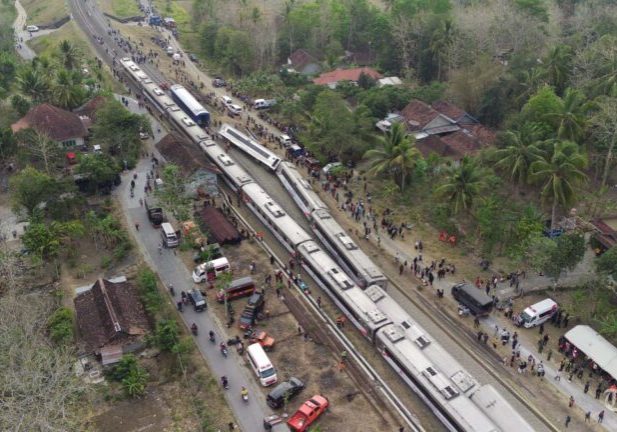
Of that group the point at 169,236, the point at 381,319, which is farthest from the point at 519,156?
the point at 169,236

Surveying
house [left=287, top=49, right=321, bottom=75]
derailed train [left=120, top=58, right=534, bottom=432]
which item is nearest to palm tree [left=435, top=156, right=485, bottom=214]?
derailed train [left=120, top=58, right=534, bottom=432]

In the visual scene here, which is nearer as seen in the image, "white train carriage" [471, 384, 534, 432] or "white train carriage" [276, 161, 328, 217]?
"white train carriage" [471, 384, 534, 432]

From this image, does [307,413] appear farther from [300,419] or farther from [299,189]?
[299,189]

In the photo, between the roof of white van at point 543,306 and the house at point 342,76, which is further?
the house at point 342,76

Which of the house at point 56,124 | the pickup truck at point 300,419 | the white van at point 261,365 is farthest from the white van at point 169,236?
the house at point 56,124

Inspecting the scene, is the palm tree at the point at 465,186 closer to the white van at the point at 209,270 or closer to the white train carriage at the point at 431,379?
the white train carriage at the point at 431,379

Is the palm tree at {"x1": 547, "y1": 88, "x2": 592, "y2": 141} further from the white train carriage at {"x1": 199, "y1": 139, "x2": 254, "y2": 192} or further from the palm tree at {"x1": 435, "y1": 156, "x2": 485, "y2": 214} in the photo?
→ the white train carriage at {"x1": 199, "y1": 139, "x2": 254, "y2": 192}

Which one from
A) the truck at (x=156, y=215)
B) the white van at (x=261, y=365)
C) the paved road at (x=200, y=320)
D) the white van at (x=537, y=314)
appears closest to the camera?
the paved road at (x=200, y=320)
